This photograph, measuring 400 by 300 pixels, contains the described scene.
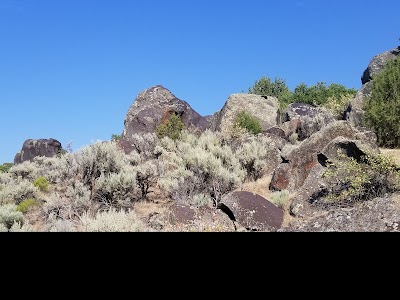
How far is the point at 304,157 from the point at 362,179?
10.7 ft

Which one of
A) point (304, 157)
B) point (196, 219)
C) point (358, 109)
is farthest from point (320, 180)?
point (358, 109)

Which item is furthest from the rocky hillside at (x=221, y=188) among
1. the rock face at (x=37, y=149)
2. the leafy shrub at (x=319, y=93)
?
the leafy shrub at (x=319, y=93)

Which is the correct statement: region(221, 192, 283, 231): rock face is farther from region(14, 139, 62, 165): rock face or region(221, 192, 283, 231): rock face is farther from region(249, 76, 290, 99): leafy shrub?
region(249, 76, 290, 99): leafy shrub

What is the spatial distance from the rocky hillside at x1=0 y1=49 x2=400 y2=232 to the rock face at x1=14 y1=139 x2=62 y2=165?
7995 mm

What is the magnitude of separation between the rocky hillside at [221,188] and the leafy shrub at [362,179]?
3 cm

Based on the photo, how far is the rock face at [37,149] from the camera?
1231 inches

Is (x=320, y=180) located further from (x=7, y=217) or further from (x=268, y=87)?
(x=268, y=87)

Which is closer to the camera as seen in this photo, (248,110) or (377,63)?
(248,110)

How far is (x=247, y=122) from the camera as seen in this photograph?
89.2 feet

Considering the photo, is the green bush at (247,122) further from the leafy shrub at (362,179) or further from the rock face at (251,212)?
the rock face at (251,212)

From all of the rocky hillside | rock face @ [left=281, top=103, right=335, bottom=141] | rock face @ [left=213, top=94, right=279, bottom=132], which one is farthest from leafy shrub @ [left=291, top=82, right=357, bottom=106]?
the rocky hillside

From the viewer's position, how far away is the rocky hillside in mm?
9684
